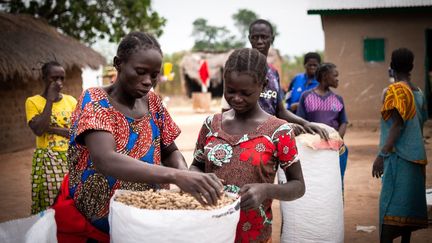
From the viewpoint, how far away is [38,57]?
36.5 feet

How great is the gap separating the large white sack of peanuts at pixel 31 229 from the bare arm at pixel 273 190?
75 centimetres

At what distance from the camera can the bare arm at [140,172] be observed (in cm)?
169

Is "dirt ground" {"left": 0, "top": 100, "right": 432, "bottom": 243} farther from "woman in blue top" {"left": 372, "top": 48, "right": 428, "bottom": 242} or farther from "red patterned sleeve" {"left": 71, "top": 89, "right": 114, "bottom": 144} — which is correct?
"red patterned sleeve" {"left": 71, "top": 89, "right": 114, "bottom": 144}

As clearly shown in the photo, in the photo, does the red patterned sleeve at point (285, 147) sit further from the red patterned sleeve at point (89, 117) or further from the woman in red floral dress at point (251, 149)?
the red patterned sleeve at point (89, 117)

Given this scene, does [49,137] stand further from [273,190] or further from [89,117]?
[273,190]

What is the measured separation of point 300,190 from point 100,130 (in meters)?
0.83

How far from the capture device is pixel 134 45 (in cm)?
200

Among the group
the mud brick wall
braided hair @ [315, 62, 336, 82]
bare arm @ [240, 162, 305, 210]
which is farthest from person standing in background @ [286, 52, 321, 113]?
the mud brick wall

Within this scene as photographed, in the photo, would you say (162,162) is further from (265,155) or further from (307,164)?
(307,164)

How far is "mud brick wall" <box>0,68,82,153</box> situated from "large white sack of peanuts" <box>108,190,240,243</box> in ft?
32.9

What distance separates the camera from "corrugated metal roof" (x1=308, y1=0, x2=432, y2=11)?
40.2 feet

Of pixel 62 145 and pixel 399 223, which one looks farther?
pixel 62 145

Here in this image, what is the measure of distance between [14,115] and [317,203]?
9370 millimetres

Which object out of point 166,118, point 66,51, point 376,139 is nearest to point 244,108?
point 166,118
